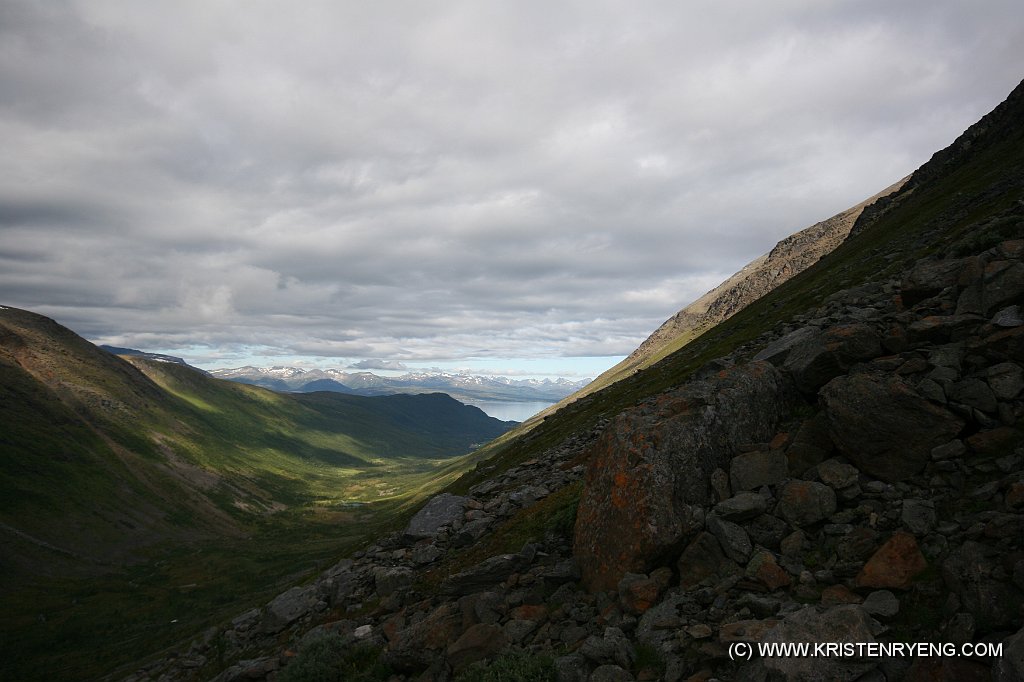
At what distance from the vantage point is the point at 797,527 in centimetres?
1002

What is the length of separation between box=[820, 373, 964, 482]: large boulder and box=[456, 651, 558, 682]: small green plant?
26.6 feet

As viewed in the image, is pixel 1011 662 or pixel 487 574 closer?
pixel 1011 662

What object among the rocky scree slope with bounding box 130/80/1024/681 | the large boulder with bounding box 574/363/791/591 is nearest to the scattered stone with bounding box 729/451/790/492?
the rocky scree slope with bounding box 130/80/1024/681

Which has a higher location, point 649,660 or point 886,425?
point 886,425

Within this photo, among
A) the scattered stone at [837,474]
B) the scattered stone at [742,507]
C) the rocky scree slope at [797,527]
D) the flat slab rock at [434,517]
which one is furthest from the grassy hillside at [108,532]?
the scattered stone at [837,474]

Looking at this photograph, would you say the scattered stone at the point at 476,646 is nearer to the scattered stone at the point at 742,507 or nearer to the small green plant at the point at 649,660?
the small green plant at the point at 649,660

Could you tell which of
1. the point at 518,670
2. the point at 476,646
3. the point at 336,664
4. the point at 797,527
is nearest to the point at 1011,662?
the point at 797,527

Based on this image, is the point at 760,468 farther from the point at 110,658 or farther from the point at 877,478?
the point at 110,658

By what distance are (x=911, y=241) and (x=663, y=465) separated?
50336 millimetres

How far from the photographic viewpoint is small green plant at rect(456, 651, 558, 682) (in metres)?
9.59

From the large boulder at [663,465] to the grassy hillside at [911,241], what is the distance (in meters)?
9.70

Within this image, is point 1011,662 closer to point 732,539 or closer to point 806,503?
point 806,503

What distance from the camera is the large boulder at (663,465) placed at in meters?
11.6

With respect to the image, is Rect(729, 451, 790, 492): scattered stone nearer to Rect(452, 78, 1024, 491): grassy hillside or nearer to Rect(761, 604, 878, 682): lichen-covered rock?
Rect(761, 604, 878, 682): lichen-covered rock
